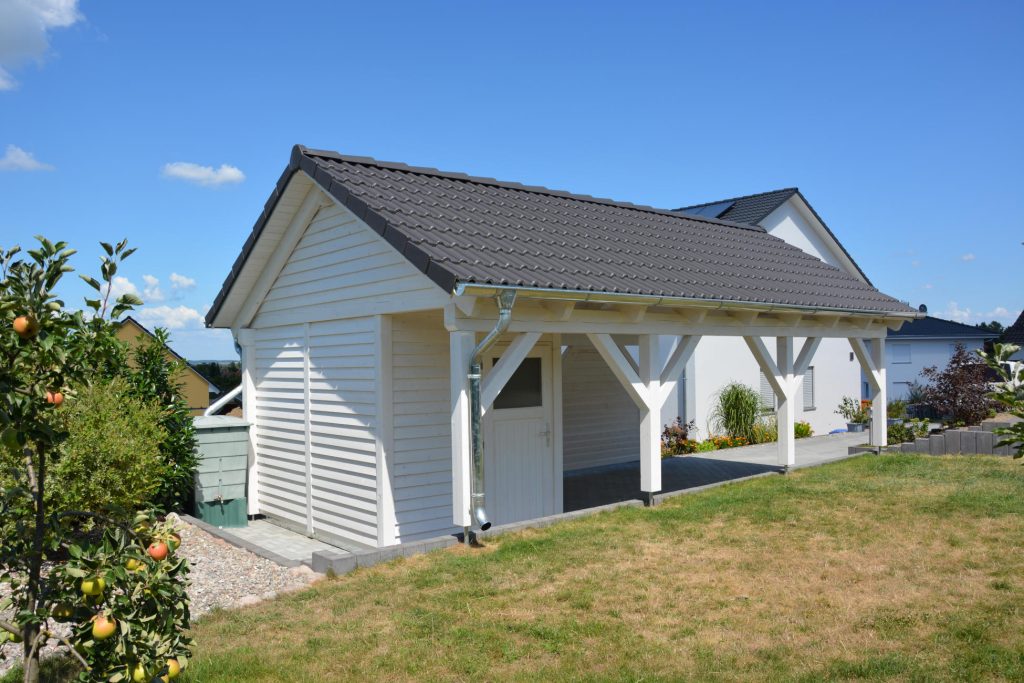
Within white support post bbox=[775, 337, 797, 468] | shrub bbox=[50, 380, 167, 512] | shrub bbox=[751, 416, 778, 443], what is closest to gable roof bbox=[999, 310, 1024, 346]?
shrub bbox=[751, 416, 778, 443]

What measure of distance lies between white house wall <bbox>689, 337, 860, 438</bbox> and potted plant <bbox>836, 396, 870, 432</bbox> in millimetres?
232

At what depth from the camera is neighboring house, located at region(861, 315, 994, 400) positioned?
32.7m

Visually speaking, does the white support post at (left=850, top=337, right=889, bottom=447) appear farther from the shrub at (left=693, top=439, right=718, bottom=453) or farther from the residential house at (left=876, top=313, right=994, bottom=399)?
the residential house at (left=876, top=313, right=994, bottom=399)

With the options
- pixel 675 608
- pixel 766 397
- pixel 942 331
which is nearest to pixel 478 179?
pixel 675 608

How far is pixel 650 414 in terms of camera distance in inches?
366

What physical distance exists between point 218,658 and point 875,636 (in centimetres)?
441

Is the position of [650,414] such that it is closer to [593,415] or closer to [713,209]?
[593,415]

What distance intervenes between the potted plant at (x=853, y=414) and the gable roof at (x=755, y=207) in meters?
4.42

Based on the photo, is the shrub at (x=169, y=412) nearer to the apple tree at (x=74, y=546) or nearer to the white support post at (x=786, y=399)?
the apple tree at (x=74, y=546)

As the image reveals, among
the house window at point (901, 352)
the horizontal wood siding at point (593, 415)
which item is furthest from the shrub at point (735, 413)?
the house window at point (901, 352)

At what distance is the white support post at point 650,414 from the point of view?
30.5ft

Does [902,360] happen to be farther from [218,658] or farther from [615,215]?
[218,658]

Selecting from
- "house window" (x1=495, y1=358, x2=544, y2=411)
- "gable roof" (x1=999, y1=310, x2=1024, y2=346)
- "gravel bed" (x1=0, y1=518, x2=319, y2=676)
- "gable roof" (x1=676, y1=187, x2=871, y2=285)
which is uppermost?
"gable roof" (x1=676, y1=187, x2=871, y2=285)

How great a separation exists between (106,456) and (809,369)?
1690cm
